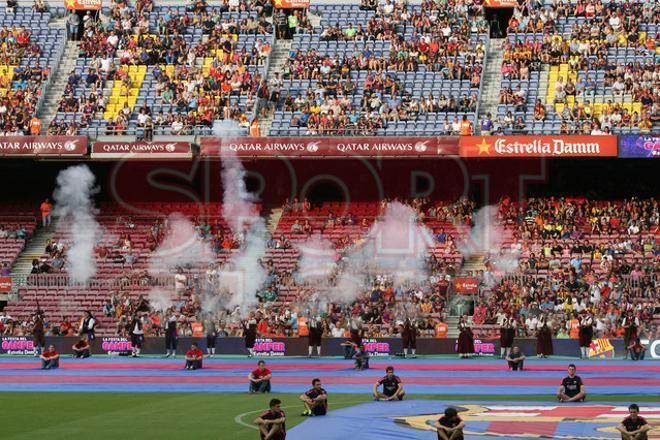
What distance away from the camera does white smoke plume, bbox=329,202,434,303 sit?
152 ft

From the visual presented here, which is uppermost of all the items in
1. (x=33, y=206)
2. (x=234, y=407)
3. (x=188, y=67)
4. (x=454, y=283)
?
(x=188, y=67)

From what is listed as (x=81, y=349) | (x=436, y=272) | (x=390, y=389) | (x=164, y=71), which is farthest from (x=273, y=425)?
(x=164, y=71)

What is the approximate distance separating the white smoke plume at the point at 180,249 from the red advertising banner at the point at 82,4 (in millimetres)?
14420

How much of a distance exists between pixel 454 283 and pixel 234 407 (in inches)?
787

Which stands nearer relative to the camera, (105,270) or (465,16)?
(105,270)

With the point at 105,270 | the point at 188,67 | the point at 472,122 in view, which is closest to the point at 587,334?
the point at 472,122

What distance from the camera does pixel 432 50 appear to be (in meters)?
53.9

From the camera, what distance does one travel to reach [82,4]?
59781mm

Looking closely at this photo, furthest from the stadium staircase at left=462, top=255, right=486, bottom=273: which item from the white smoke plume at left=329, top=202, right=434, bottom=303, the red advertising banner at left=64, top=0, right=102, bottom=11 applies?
the red advertising banner at left=64, top=0, right=102, bottom=11

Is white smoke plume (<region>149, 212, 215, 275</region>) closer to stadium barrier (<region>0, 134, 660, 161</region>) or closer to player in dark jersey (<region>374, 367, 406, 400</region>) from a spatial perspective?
stadium barrier (<region>0, 134, 660, 161</region>)

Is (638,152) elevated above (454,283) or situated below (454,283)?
above

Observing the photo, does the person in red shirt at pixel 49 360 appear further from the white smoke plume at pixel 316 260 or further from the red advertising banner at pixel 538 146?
the red advertising banner at pixel 538 146

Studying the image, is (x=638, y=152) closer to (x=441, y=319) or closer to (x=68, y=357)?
(x=441, y=319)

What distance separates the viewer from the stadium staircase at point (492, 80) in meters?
50.7
